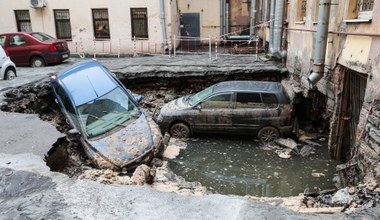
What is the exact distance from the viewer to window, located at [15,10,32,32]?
1758cm

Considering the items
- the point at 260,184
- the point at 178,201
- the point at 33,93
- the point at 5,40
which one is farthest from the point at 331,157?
the point at 5,40

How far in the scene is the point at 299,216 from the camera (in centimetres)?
303

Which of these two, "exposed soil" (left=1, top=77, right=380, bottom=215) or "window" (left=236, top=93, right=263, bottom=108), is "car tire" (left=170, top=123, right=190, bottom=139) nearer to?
"exposed soil" (left=1, top=77, right=380, bottom=215)

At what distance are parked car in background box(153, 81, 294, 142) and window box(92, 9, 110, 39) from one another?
9.57 m

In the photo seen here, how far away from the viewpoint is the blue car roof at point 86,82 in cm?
766

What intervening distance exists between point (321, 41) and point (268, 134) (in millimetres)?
3049

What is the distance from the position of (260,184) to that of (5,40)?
1311cm

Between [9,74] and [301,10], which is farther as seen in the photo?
[301,10]

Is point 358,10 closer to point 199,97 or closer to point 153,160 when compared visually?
point 199,97

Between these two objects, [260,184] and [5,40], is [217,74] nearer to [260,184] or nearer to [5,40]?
[260,184]

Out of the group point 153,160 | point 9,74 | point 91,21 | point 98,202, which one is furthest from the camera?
point 91,21

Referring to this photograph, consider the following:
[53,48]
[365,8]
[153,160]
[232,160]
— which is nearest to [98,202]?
[153,160]

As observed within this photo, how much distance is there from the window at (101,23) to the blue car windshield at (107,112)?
398 inches

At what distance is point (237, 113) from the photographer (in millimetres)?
9320
